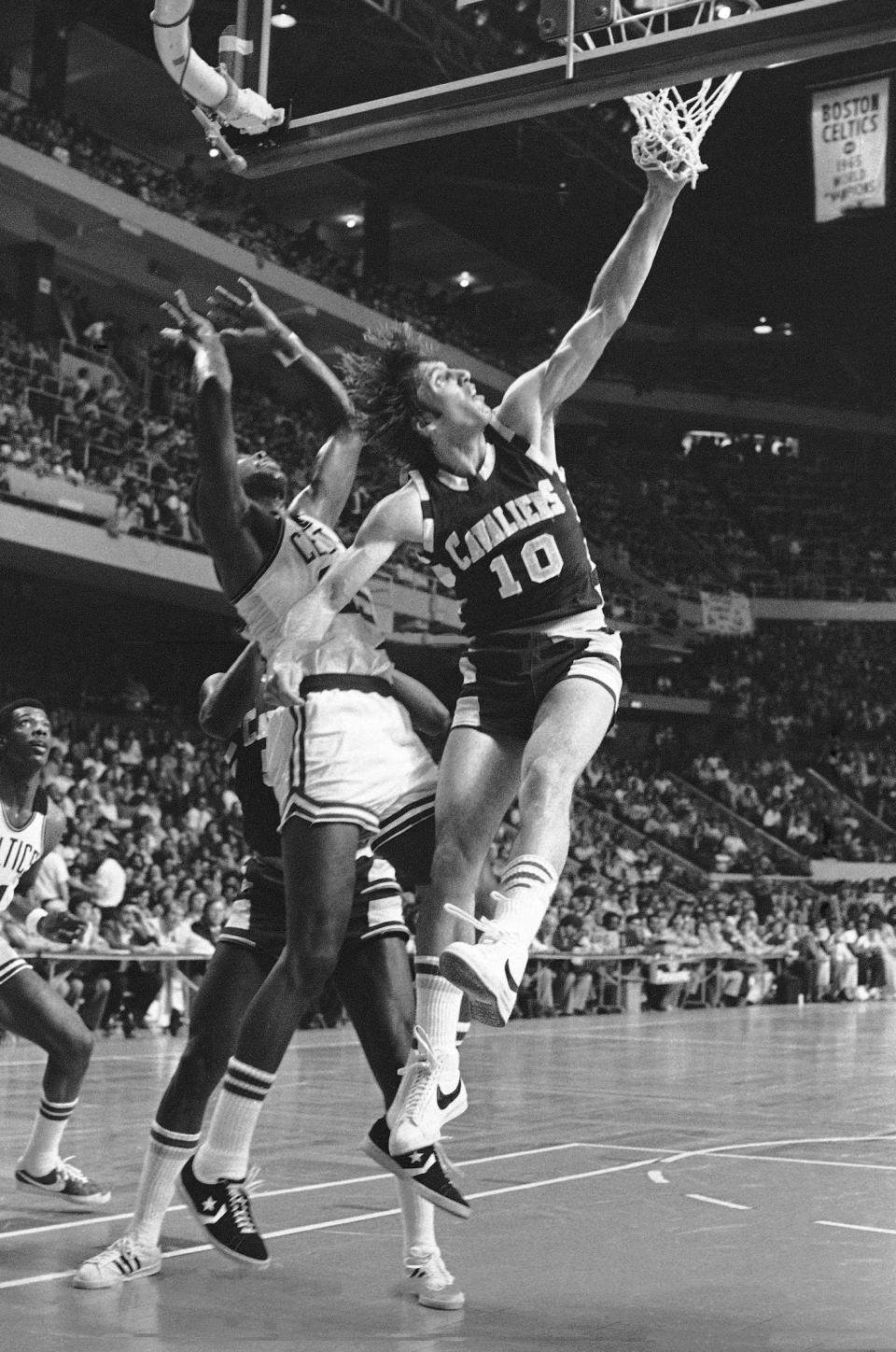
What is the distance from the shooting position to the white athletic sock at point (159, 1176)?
209 inches

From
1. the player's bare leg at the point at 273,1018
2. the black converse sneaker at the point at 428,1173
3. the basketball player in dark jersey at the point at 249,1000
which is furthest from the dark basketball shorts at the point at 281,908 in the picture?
the black converse sneaker at the point at 428,1173

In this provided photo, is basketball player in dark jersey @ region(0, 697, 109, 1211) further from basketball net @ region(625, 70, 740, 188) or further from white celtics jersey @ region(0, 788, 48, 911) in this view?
basketball net @ region(625, 70, 740, 188)

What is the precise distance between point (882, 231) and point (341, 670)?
34.1 m

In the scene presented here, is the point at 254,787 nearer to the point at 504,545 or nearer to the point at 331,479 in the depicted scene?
the point at 331,479

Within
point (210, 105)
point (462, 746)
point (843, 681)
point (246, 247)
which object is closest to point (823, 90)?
point (246, 247)

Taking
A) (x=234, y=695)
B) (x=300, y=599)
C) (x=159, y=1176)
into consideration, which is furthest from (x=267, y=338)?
(x=159, y=1176)

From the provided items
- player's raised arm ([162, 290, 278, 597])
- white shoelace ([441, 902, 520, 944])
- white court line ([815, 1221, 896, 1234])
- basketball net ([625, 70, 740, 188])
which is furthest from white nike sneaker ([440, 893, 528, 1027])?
basketball net ([625, 70, 740, 188])

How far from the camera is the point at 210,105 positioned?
20.0 ft

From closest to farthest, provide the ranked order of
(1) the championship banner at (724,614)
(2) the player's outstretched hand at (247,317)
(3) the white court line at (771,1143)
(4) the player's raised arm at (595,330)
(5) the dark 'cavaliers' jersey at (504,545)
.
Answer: (5) the dark 'cavaliers' jersey at (504,545) < (4) the player's raised arm at (595,330) < (2) the player's outstretched hand at (247,317) < (3) the white court line at (771,1143) < (1) the championship banner at (724,614)

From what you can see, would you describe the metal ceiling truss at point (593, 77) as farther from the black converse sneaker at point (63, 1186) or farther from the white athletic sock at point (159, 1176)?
the black converse sneaker at point (63, 1186)

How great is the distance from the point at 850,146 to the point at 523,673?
22016mm

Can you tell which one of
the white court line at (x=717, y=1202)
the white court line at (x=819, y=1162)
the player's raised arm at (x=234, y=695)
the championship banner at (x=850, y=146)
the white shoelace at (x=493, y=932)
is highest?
the championship banner at (x=850, y=146)

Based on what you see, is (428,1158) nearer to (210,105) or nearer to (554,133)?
(210,105)

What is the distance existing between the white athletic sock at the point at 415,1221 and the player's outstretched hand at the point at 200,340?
8.65 feet
